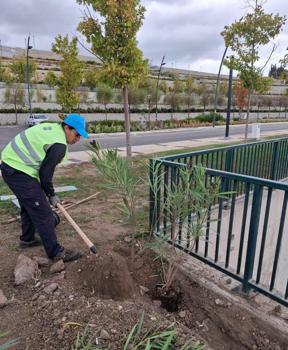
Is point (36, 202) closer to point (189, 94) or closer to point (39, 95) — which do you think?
point (39, 95)

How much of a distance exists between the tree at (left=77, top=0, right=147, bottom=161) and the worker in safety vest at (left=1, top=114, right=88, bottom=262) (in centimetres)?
343

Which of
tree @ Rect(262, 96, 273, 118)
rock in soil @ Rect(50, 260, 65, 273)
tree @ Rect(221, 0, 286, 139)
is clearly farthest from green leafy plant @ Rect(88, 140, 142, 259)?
tree @ Rect(262, 96, 273, 118)

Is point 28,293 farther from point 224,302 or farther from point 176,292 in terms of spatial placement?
point 224,302

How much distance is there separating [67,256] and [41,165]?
104 centimetres

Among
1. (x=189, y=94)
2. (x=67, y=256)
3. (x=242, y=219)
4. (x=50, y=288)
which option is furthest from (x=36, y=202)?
(x=189, y=94)

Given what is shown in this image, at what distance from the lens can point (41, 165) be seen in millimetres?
3188

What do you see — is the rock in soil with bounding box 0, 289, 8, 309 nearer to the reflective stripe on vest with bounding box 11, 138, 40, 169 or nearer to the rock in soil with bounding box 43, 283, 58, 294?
the rock in soil with bounding box 43, 283, 58, 294

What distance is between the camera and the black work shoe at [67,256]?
335cm

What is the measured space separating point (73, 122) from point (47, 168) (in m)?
0.56

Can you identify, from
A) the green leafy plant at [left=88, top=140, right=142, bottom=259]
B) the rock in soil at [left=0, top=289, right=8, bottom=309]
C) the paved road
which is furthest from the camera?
the paved road

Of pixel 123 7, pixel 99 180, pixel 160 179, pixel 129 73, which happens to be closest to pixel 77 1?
pixel 123 7

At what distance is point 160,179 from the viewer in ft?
11.2

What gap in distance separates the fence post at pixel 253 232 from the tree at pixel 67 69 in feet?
53.1

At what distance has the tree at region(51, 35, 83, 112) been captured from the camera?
56.0 feet
